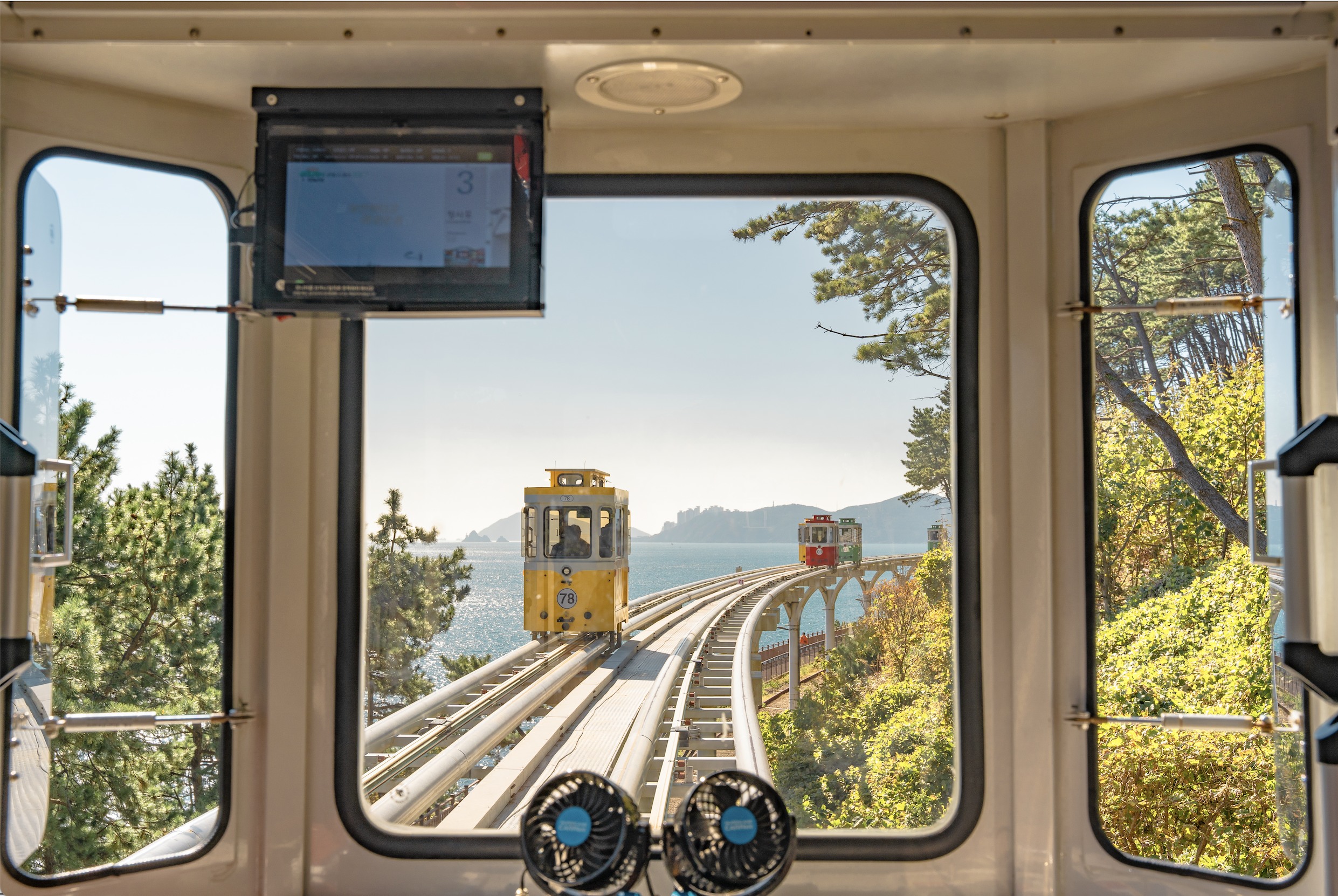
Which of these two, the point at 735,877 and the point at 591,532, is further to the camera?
the point at 591,532

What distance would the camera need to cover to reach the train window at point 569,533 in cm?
752

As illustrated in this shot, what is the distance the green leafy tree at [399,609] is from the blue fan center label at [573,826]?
2.75 ft

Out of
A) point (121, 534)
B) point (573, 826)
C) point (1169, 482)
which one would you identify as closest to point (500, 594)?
point (121, 534)

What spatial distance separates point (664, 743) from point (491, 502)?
4.30 ft

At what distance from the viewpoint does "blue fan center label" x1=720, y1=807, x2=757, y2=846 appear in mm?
1764

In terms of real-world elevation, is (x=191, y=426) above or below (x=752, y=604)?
above

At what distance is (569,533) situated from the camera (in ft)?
24.8

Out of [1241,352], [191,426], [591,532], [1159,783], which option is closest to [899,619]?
[1159,783]

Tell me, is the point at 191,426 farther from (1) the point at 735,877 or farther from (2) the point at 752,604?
(2) the point at 752,604

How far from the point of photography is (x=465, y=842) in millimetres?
2246

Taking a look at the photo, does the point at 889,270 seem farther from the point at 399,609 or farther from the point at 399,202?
the point at 399,609

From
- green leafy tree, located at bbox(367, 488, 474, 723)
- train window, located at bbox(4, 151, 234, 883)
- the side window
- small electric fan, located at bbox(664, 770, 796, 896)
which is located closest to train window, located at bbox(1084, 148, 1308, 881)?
small electric fan, located at bbox(664, 770, 796, 896)

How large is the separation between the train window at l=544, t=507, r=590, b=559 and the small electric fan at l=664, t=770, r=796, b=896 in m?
5.79

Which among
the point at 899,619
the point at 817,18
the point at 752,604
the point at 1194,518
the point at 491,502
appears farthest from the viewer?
the point at 752,604
